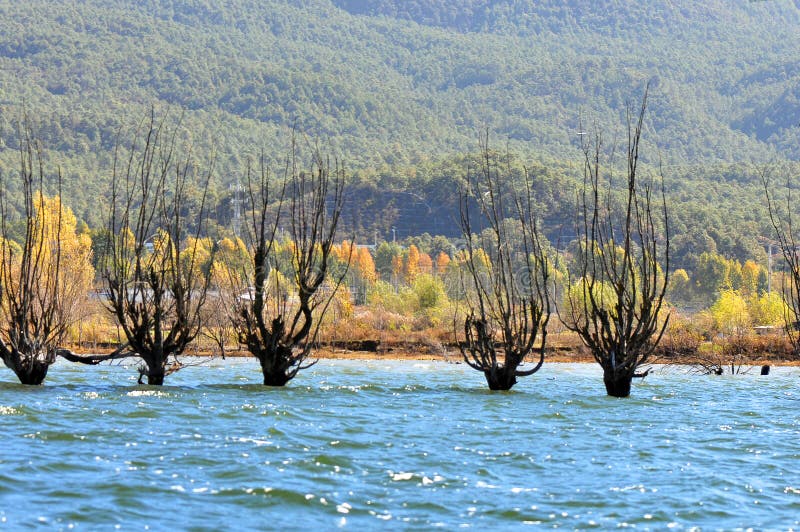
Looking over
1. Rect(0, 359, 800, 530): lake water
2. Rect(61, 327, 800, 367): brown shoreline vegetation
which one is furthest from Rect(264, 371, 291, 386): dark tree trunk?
Rect(61, 327, 800, 367): brown shoreline vegetation

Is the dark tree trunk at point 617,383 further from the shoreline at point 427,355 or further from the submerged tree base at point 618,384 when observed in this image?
the shoreline at point 427,355

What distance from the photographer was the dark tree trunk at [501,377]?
23234 mm

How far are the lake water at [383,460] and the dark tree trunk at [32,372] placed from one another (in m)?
0.47

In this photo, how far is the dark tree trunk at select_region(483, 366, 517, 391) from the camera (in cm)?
2323

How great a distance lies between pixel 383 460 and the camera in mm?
13641

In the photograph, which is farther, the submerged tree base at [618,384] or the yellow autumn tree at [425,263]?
the yellow autumn tree at [425,263]

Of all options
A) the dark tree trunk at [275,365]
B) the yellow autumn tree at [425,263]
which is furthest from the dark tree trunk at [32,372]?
the yellow autumn tree at [425,263]

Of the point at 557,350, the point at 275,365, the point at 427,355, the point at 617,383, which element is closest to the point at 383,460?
the point at 275,365

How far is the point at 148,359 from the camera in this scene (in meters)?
21.6

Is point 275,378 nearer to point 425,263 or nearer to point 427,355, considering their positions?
point 427,355

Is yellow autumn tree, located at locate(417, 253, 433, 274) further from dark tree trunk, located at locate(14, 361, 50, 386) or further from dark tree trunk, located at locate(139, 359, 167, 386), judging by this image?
dark tree trunk, located at locate(14, 361, 50, 386)

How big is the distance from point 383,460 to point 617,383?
962 cm

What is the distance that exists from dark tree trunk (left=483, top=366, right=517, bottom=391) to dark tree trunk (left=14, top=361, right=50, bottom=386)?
8548 millimetres

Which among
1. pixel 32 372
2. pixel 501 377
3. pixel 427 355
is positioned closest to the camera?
pixel 32 372
